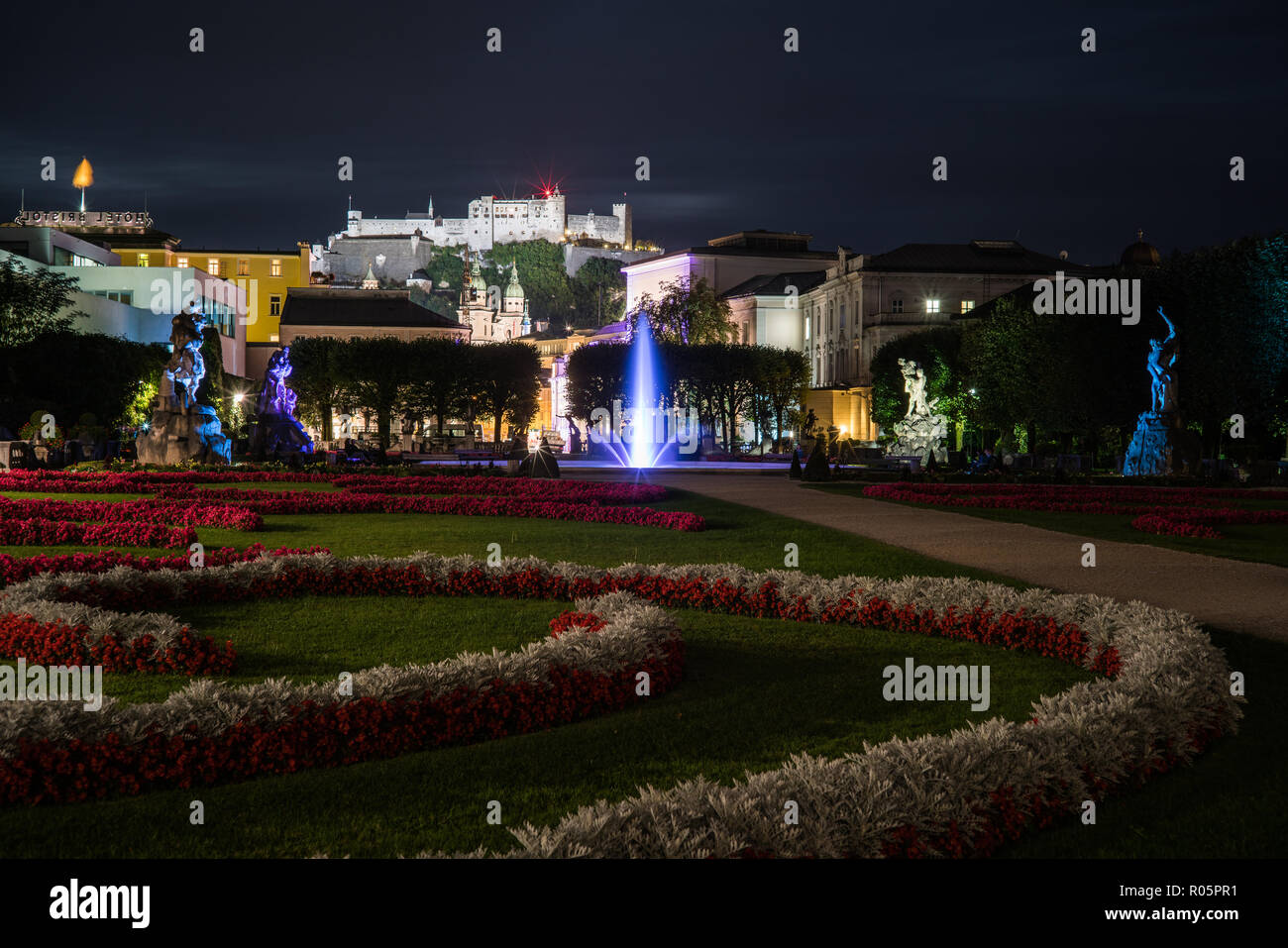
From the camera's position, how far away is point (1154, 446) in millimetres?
36375

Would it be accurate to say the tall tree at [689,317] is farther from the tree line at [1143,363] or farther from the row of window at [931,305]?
the tree line at [1143,363]

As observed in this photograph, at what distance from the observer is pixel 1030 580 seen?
13719 millimetres

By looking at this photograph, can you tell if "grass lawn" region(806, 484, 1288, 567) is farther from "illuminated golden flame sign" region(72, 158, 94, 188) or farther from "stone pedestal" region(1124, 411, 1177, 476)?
Result: "illuminated golden flame sign" region(72, 158, 94, 188)

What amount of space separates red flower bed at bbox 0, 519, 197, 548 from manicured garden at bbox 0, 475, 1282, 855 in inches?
99.3

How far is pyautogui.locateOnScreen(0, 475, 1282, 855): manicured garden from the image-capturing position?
18.9 feet

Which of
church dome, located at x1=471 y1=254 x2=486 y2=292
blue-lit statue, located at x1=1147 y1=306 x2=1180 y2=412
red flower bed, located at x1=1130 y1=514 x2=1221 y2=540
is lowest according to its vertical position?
red flower bed, located at x1=1130 y1=514 x2=1221 y2=540

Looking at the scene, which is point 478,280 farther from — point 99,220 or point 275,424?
point 275,424

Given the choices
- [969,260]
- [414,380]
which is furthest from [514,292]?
[414,380]

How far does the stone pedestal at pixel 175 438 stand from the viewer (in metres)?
33.9

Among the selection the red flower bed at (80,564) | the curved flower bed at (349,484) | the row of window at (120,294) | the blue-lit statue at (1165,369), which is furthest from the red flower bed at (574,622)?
the row of window at (120,294)

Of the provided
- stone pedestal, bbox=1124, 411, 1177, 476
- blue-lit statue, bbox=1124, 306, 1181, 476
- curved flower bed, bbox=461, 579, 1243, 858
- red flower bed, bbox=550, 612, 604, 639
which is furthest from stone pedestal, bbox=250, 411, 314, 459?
curved flower bed, bbox=461, 579, 1243, 858

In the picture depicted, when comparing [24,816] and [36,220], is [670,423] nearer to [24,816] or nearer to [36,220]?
[36,220]

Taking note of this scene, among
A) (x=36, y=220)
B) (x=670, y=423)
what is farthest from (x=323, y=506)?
(x=36, y=220)
